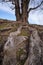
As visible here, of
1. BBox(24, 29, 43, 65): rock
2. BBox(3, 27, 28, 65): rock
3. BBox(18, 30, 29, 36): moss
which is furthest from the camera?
BBox(18, 30, 29, 36): moss

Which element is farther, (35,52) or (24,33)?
(24,33)

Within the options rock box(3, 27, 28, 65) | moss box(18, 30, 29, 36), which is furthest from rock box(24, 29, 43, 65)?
moss box(18, 30, 29, 36)

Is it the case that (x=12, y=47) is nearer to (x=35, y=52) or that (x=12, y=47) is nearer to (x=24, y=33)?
(x=35, y=52)

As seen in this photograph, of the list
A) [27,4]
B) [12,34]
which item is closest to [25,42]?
[12,34]

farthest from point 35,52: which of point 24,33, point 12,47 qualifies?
point 24,33

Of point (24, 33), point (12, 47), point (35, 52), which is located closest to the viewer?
point (35, 52)

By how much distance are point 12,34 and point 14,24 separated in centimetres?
213

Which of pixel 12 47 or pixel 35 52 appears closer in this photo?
pixel 35 52

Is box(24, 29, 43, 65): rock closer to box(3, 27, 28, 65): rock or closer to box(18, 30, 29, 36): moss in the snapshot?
box(3, 27, 28, 65): rock

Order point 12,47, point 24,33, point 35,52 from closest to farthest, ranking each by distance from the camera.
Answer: point 35,52
point 12,47
point 24,33

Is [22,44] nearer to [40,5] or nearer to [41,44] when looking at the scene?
[41,44]

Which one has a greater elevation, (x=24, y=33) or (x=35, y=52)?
(x=24, y=33)

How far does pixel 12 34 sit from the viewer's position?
11164 millimetres

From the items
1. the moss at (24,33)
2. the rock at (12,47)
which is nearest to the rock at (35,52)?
the rock at (12,47)
